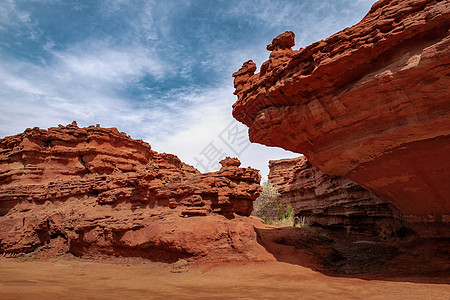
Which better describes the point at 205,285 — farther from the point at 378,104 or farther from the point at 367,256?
the point at 367,256

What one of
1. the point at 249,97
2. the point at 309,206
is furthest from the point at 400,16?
the point at 309,206

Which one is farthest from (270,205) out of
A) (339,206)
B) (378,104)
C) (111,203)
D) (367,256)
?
(378,104)

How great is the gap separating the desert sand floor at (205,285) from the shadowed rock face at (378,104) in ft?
8.00

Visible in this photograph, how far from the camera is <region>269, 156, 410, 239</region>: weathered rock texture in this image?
933 cm

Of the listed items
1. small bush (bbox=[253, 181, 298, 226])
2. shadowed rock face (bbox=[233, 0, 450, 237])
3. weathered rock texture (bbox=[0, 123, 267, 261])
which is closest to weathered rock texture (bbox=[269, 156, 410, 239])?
shadowed rock face (bbox=[233, 0, 450, 237])

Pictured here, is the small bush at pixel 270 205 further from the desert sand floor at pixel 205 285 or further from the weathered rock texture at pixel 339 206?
the desert sand floor at pixel 205 285

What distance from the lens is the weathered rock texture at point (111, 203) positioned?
760cm

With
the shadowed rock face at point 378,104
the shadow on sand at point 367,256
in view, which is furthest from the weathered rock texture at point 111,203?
the shadowed rock face at point 378,104

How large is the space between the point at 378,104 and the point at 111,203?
10195 mm

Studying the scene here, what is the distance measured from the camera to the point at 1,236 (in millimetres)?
10828

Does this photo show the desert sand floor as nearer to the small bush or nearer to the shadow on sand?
the shadow on sand

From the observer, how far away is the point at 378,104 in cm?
524

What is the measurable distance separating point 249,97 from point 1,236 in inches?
480

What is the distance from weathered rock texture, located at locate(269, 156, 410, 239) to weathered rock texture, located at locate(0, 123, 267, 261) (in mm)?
3898
